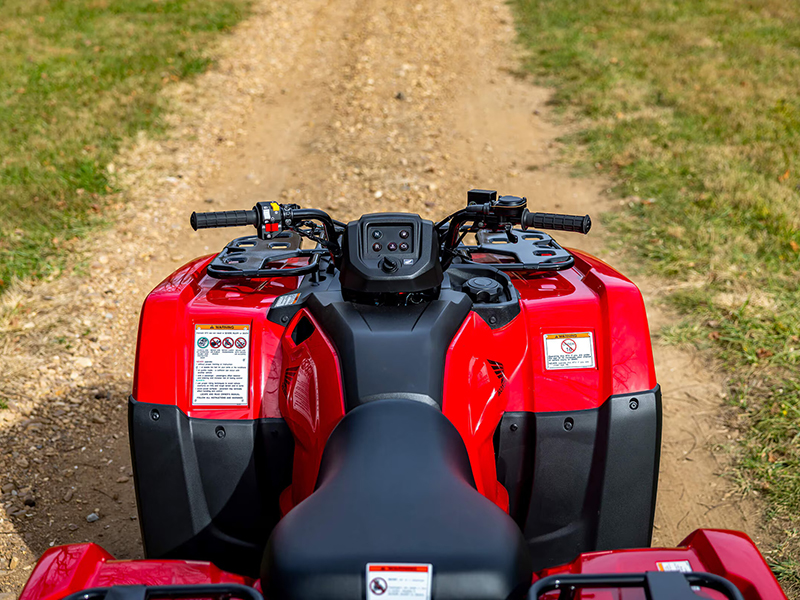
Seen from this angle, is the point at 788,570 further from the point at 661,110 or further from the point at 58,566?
the point at 661,110

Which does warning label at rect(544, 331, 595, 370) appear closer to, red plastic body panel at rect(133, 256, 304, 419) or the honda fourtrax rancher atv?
the honda fourtrax rancher atv

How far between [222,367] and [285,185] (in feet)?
16.0

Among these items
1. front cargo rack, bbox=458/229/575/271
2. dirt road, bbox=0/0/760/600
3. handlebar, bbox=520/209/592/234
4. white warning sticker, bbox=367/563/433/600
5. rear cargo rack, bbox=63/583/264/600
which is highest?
handlebar, bbox=520/209/592/234

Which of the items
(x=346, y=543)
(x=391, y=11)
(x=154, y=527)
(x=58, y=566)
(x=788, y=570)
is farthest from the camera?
(x=391, y=11)

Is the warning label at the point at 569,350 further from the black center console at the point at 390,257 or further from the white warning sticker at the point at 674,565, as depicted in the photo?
the white warning sticker at the point at 674,565

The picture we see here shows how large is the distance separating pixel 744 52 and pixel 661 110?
3097 millimetres

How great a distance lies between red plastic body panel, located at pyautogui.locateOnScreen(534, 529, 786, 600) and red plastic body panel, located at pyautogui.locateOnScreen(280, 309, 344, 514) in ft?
2.19

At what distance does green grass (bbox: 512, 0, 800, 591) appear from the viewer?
4.31 metres

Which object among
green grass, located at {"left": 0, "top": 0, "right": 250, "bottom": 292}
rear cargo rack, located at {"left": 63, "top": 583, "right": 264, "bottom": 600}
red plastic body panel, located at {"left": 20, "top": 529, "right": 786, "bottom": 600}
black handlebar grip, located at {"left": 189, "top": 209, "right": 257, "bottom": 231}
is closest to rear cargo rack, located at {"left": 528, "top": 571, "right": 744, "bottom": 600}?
red plastic body panel, located at {"left": 20, "top": 529, "right": 786, "bottom": 600}

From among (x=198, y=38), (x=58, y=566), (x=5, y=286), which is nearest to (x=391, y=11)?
(x=198, y=38)

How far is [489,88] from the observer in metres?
9.96

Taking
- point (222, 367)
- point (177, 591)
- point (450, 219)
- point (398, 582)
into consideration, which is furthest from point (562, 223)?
point (177, 591)

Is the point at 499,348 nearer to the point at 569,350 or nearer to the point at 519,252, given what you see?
the point at 569,350

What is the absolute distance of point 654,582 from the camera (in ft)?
4.66
